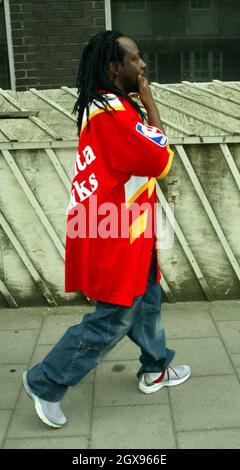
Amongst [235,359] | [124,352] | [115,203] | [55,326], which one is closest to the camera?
[115,203]

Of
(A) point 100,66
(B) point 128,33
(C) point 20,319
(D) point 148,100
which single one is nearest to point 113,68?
(A) point 100,66

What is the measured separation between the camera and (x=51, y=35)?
690 centimetres

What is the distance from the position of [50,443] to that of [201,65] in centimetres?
586

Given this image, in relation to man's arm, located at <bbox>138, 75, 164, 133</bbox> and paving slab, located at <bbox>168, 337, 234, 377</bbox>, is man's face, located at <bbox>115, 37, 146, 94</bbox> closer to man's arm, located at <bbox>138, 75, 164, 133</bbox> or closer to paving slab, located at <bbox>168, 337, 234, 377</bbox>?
man's arm, located at <bbox>138, 75, 164, 133</bbox>

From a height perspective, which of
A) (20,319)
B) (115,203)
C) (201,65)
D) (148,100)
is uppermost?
(148,100)

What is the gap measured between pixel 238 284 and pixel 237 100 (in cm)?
162

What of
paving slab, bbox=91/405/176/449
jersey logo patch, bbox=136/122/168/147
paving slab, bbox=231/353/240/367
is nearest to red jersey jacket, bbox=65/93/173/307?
jersey logo patch, bbox=136/122/168/147

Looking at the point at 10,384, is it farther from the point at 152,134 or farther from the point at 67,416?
the point at 152,134

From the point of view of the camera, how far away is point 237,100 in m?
4.77

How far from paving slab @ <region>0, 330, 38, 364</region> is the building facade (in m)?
4.11

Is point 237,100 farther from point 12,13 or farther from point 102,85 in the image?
point 12,13

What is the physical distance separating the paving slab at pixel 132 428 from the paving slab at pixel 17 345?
79cm

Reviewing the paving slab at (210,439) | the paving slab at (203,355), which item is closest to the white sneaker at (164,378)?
the paving slab at (203,355)
